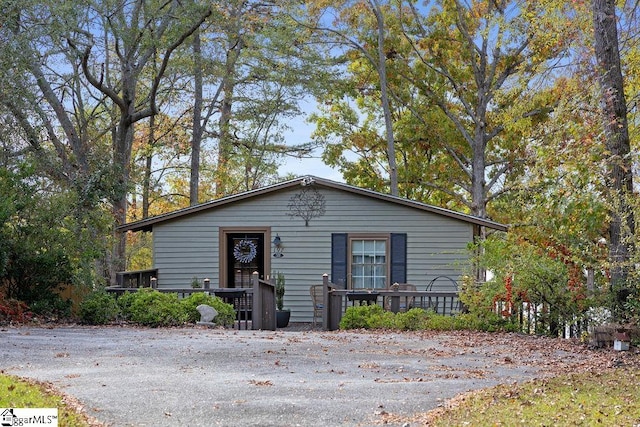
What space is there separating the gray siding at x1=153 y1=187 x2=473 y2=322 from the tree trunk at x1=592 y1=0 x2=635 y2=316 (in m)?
6.13

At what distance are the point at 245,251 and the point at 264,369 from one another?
420 inches

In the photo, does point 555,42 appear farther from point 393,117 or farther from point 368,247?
point 393,117

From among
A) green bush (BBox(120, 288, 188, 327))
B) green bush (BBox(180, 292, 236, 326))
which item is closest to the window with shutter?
green bush (BBox(180, 292, 236, 326))

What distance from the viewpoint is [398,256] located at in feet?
58.3

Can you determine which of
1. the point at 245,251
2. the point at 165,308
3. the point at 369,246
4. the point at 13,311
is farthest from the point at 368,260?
the point at 13,311

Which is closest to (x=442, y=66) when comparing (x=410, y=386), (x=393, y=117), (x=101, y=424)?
(x=393, y=117)

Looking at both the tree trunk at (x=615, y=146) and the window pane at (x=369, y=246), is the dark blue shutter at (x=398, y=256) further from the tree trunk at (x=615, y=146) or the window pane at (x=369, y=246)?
the tree trunk at (x=615, y=146)

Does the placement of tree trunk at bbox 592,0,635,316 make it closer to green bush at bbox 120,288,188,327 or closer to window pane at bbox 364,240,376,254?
green bush at bbox 120,288,188,327

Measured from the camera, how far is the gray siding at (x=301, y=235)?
58.4 feet

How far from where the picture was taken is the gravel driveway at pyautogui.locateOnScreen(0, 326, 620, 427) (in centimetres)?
610

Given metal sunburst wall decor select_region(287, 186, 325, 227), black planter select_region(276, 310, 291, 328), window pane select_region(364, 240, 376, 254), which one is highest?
metal sunburst wall decor select_region(287, 186, 325, 227)

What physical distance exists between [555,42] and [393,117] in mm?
10587

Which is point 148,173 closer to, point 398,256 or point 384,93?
point 384,93

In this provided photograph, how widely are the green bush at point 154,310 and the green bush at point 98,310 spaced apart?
21cm
